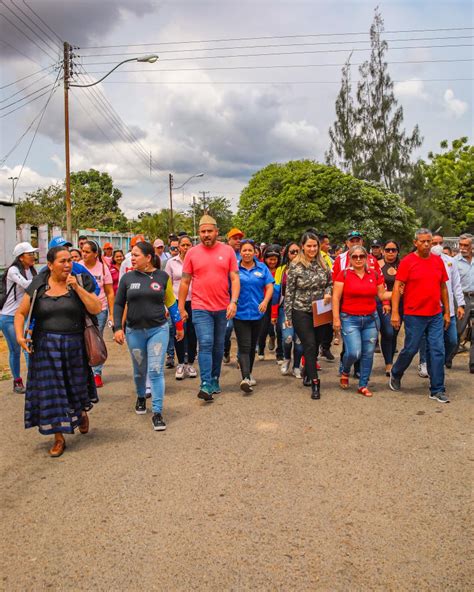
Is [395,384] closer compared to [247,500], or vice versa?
[247,500]

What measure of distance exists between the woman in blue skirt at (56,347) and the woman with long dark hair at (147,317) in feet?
1.93

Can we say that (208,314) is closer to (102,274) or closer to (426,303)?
(102,274)

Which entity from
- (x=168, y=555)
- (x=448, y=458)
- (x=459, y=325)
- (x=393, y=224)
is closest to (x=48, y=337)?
(x=168, y=555)

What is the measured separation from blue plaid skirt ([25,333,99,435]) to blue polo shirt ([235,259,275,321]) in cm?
234

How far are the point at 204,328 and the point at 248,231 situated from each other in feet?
115

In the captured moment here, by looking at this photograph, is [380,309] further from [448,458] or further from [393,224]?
[393,224]

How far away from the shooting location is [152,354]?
532 centimetres

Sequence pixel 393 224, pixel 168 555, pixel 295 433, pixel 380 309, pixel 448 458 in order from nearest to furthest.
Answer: pixel 168 555 < pixel 448 458 < pixel 295 433 < pixel 380 309 < pixel 393 224

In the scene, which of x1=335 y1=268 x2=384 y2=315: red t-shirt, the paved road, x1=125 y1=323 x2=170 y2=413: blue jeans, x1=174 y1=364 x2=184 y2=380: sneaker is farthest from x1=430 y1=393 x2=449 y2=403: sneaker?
x1=174 y1=364 x2=184 y2=380: sneaker

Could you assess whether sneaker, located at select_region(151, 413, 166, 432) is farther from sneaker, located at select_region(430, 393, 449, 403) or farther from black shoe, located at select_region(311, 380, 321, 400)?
sneaker, located at select_region(430, 393, 449, 403)

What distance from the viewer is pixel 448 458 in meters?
4.37

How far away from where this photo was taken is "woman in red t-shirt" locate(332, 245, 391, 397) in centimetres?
635

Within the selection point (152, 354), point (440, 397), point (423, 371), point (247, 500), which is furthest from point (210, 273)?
point (423, 371)

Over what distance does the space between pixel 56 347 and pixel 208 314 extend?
1.98 meters
